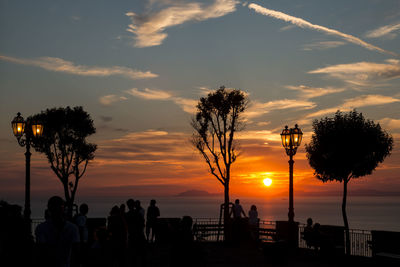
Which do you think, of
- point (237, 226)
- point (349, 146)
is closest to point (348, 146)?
point (349, 146)

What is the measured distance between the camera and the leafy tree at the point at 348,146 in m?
37.6

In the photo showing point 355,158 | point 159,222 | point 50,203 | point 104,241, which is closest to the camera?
point 50,203

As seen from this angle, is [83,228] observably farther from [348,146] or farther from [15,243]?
[348,146]

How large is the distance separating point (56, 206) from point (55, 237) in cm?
44

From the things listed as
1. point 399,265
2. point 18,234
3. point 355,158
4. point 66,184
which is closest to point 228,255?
point 399,265

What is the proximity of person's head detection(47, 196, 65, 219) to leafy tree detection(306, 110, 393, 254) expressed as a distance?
3383 centimetres

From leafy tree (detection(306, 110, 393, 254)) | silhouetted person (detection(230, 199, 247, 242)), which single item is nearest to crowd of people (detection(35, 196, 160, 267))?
silhouetted person (detection(230, 199, 247, 242))

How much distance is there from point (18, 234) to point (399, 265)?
1218 centimetres

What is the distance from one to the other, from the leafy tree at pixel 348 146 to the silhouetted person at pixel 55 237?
33.7 m

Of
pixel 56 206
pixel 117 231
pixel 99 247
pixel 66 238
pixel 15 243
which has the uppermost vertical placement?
pixel 56 206

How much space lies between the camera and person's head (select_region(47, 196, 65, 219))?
6047mm

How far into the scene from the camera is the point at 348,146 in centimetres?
3747

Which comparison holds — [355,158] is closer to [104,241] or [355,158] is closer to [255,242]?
[255,242]

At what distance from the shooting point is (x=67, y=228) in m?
6.21
